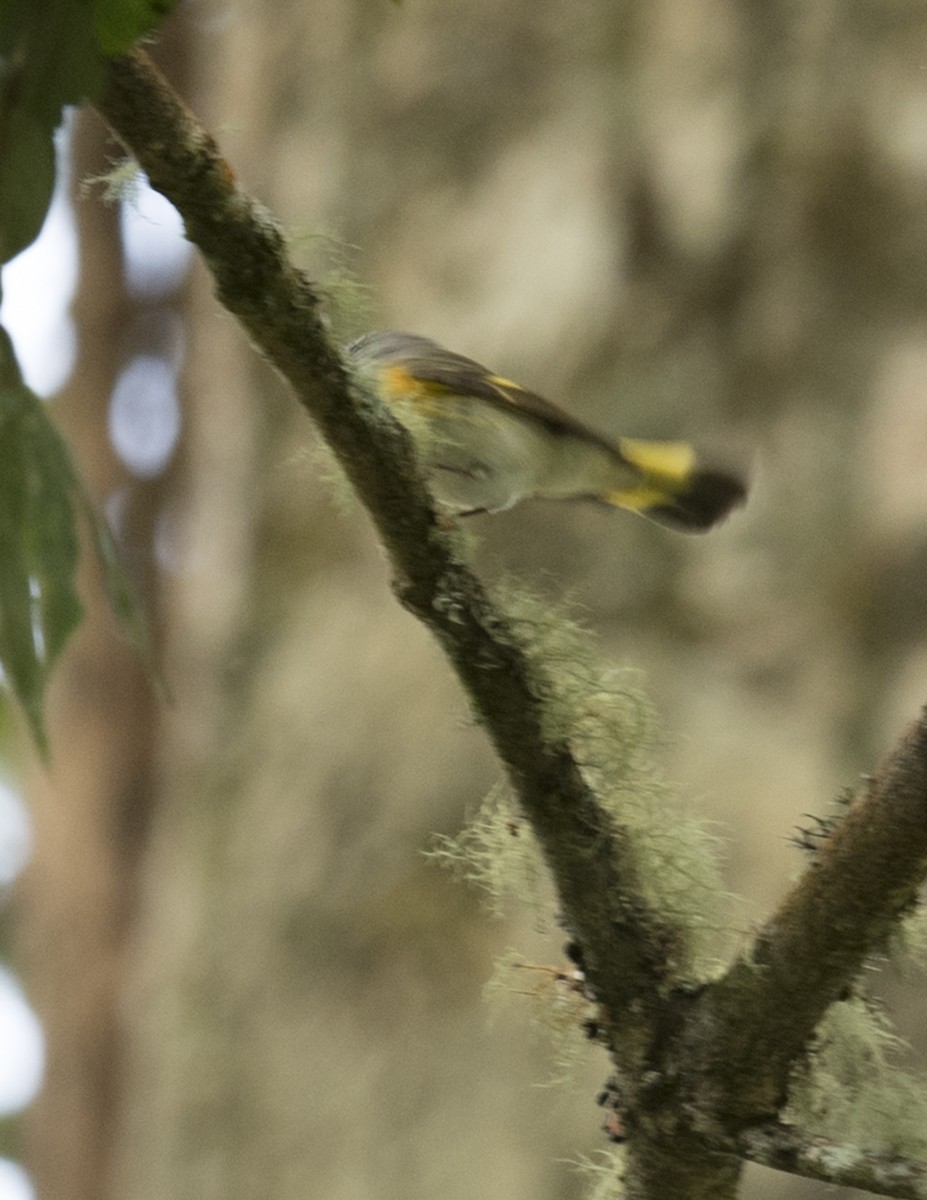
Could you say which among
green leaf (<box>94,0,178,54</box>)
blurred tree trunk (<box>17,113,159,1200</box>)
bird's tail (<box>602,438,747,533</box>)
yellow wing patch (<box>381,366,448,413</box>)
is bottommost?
green leaf (<box>94,0,178,54</box>)

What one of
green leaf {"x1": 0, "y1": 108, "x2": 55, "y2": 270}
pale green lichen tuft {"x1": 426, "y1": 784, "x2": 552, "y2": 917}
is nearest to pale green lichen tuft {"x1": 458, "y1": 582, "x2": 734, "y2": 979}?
pale green lichen tuft {"x1": 426, "y1": 784, "x2": 552, "y2": 917}

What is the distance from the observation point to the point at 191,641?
3594 millimetres

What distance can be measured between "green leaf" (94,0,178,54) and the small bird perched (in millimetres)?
702

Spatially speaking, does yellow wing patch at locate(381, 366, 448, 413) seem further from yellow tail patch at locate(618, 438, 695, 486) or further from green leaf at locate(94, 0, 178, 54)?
green leaf at locate(94, 0, 178, 54)

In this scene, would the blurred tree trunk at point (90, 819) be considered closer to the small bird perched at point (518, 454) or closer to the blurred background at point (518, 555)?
the blurred background at point (518, 555)

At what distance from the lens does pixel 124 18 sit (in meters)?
0.72

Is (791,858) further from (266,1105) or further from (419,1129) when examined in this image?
(266,1105)

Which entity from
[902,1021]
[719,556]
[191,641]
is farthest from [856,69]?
[191,641]

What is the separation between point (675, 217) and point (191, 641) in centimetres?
156

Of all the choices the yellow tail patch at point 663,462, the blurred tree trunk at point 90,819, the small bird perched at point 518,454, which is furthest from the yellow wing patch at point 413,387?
the blurred tree trunk at point 90,819

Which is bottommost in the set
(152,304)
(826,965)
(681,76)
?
(826,965)

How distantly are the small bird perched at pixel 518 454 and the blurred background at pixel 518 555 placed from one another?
0.22m

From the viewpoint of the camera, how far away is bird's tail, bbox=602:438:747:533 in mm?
2080

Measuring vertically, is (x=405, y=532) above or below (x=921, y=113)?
below
